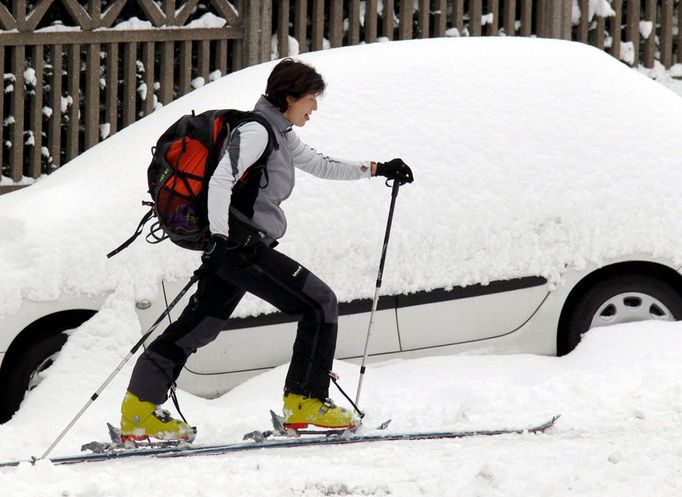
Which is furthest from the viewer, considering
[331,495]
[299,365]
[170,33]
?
[170,33]

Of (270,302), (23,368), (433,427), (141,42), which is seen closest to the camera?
(270,302)

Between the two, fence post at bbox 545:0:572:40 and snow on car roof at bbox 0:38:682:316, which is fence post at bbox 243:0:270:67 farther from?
snow on car roof at bbox 0:38:682:316

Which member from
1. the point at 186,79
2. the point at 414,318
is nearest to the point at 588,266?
the point at 414,318

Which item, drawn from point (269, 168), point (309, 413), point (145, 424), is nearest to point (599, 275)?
point (309, 413)

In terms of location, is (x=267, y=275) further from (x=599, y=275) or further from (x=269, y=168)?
(x=599, y=275)

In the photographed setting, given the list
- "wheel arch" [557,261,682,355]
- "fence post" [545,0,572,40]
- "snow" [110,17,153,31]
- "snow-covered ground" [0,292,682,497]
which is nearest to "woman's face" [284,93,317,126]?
"snow-covered ground" [0,292,682,497]

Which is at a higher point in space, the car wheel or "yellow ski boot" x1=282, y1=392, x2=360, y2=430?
the car wheel

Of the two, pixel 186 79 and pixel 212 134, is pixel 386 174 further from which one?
pixel 186 79

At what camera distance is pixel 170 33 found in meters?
10.3

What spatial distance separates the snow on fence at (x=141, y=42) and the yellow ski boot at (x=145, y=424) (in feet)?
17.1

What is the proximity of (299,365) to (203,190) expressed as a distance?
2.73 ft

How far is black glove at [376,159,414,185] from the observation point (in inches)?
213

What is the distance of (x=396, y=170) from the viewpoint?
5.41 m

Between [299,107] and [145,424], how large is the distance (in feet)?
4.44
